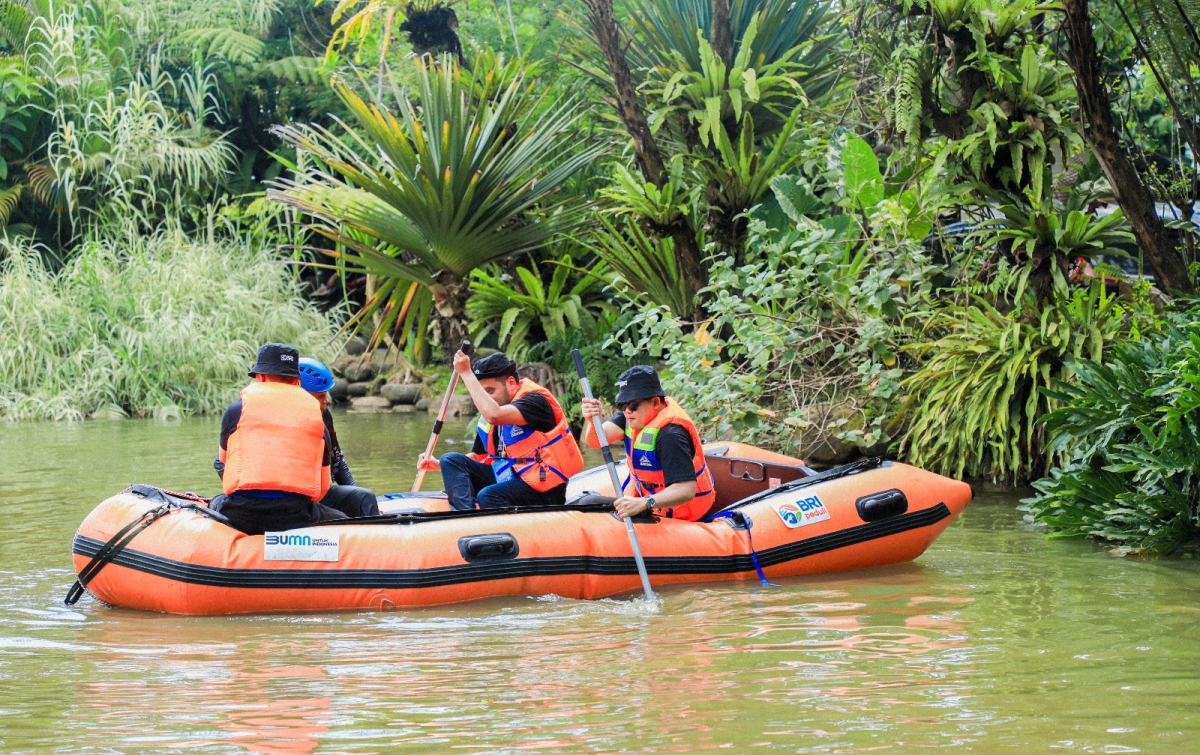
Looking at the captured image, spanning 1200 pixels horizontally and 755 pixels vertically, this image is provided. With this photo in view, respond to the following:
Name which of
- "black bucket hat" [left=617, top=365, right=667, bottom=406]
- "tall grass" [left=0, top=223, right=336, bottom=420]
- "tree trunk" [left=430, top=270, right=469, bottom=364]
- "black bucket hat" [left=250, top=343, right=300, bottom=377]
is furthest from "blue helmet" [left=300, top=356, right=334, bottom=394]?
"tall grass" [left=0, top=223, right=336, bottom=420]

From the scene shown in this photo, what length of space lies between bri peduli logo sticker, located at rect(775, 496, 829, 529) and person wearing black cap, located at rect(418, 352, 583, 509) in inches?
46.6

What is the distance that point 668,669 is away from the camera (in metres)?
4.43

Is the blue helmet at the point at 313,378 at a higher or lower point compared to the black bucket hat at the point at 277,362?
lower

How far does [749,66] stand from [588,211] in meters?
2.29

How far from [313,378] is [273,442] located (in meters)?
1.01

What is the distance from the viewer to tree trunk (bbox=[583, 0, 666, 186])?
10.7 meters

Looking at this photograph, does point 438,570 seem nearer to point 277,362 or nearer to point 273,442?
point 273,442

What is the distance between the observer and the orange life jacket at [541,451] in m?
6.79

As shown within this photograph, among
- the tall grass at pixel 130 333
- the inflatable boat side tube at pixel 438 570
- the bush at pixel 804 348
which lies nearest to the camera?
the inflatable boat side tube at pixel 438 570

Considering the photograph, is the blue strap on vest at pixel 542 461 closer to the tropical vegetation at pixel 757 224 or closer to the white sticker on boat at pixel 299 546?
the white sticker on boat at pixel 299 546

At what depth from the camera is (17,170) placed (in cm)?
2139

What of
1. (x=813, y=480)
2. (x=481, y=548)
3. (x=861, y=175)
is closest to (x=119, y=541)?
(x=481, y=548)

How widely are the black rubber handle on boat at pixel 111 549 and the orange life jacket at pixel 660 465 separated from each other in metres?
2.43

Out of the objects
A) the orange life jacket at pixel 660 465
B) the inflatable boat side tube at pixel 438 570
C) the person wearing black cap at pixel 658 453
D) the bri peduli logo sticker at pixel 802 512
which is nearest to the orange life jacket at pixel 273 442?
the inflatable boat side tube at pixel 438 570
